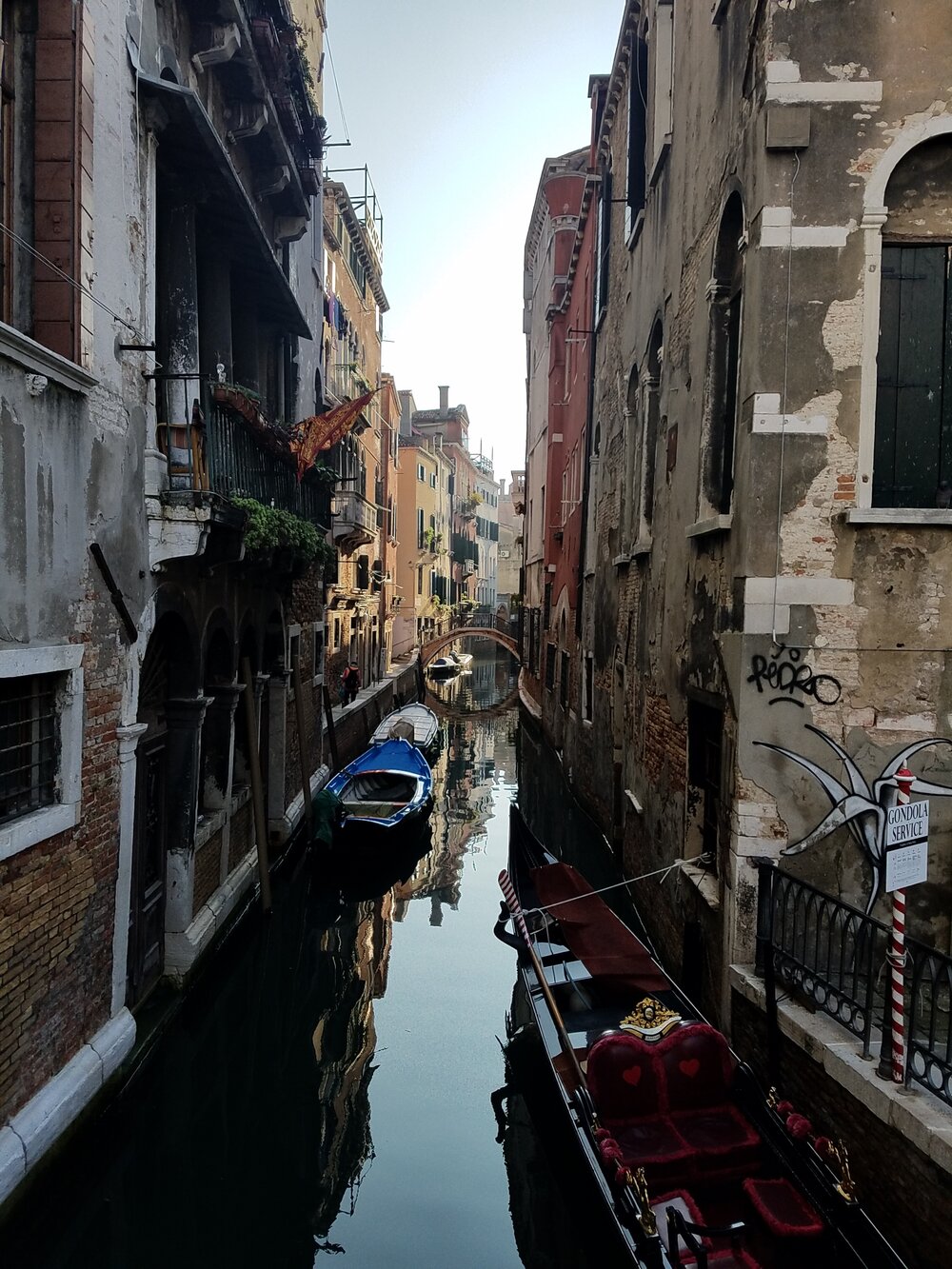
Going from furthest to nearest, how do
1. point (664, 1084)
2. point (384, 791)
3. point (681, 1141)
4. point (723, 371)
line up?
1. point (384, 791)
2. point (723, 371)
3. point (664, 1084)
4. point (681, 1141)

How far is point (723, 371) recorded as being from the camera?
19.6 ft

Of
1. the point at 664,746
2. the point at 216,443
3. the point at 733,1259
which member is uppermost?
the point at 216,443

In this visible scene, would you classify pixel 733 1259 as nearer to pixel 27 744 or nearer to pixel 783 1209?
pixel 783 1209

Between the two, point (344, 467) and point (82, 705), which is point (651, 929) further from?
point (344, 467)

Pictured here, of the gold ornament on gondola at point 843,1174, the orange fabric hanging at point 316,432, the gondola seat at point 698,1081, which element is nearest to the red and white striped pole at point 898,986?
the gold ornament on gondola at point 843,1174

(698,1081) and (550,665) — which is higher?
(550,665)

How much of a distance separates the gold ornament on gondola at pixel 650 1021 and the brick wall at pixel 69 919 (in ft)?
9.73

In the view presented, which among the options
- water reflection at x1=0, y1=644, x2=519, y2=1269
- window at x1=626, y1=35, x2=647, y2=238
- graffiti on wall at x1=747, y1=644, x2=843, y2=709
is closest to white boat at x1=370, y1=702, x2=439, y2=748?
water reflection at x1=0, y1=644, x2=519, y2=1269

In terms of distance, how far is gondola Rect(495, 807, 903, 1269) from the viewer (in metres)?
3.62

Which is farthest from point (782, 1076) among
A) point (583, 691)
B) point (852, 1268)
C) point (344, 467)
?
point (344, 467)

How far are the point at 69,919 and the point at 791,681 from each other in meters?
4.09

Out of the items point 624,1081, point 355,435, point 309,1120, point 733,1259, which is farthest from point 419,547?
point 733,1259

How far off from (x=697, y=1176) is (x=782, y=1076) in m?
0.74

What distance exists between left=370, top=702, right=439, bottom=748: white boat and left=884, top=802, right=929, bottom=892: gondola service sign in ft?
40.0
